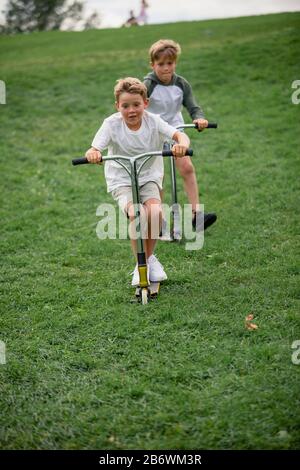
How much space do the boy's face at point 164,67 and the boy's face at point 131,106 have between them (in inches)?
54.4

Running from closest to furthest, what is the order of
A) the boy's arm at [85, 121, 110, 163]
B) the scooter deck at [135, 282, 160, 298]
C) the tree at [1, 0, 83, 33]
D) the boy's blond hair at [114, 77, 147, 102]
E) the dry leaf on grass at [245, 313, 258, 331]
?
the dry leaf on grass at [245, 313, 258, 331] → the boy's arm at [85, 121, 110, 163] → the boy's blond hair at [114, 77, 147, 102] → the scooter deck at [135, 282, 160, 298] → the tree at [1, 0, 83, 33]

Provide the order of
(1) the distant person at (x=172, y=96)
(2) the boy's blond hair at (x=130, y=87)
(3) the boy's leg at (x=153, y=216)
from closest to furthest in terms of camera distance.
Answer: (2) the boy's blond hair at (x=130, y=87)
(3) the boy's leg at (x=153, y=216)
(1) the distant person at (x=172, y=96)

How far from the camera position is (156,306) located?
205 inches

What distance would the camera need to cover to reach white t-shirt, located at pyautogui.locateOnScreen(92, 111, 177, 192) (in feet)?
17.4

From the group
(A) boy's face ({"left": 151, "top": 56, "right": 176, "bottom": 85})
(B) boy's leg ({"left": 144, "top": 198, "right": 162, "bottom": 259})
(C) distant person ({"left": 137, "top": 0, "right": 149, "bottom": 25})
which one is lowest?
(B) boy's leg ({"left": 144, "top": 198, "right": 162, "bottom": 259})

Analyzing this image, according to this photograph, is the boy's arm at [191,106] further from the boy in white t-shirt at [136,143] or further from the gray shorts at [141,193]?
the gray shorts at [141,193]

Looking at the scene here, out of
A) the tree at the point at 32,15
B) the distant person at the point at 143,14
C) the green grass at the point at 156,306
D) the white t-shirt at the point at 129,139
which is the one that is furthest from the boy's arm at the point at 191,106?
the tree at the point at 32,15

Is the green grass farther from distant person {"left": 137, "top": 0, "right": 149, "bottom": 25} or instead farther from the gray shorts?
distant person {"left": 137, "top": 0, "right": 149, "bottom": 25}

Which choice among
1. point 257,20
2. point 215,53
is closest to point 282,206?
point 215,53

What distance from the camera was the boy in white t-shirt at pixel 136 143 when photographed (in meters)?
5.16

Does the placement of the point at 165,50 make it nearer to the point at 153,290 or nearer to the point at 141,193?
the point at 141,193

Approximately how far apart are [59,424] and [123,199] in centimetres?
233

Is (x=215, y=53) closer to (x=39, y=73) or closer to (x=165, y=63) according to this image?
(x=39, y=73)

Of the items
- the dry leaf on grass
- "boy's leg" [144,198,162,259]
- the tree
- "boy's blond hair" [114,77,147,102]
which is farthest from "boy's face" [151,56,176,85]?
the tree
